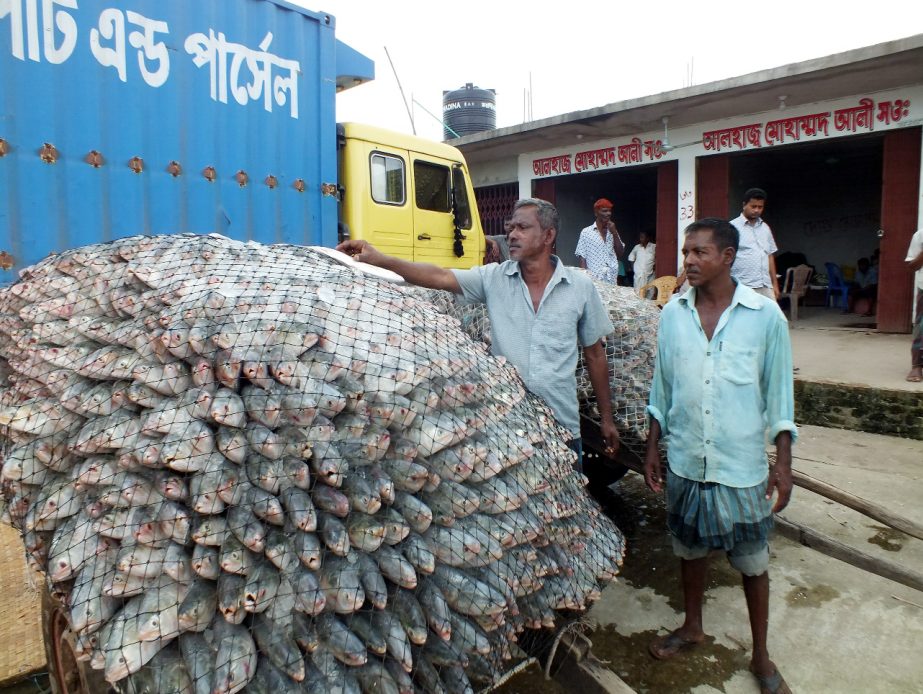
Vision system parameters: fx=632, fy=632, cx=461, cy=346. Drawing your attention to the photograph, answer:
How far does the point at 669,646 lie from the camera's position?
2.47m

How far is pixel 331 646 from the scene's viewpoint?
121cm

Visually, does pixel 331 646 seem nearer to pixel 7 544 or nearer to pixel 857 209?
pixel 7 544

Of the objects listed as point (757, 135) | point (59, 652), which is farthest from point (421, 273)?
point (757, 135)

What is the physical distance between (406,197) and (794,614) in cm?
449

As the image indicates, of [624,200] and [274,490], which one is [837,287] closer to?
[624,200]

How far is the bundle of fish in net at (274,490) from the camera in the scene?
Result: 1192mm

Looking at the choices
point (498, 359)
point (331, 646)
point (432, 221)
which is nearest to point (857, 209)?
point (432, 221)

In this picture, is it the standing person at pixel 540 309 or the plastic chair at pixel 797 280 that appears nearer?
the standing person at pixel 540 309

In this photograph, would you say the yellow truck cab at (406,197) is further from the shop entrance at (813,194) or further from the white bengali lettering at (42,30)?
the shop entrance at (813,194)

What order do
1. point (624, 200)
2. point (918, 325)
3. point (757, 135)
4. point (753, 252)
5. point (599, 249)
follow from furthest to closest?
1. point (624, 200)
2. point (757, 135)
3. point (599, 249)
4. point (918, 325)
5. point (753, 252)

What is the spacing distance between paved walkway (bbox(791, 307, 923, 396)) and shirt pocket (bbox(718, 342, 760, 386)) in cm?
411

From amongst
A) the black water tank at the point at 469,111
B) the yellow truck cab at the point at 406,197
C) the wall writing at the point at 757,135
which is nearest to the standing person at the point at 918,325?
the wall writing at the point at 757,135

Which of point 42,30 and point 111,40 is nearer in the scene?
point 42,30

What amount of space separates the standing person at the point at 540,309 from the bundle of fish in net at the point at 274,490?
74cm
